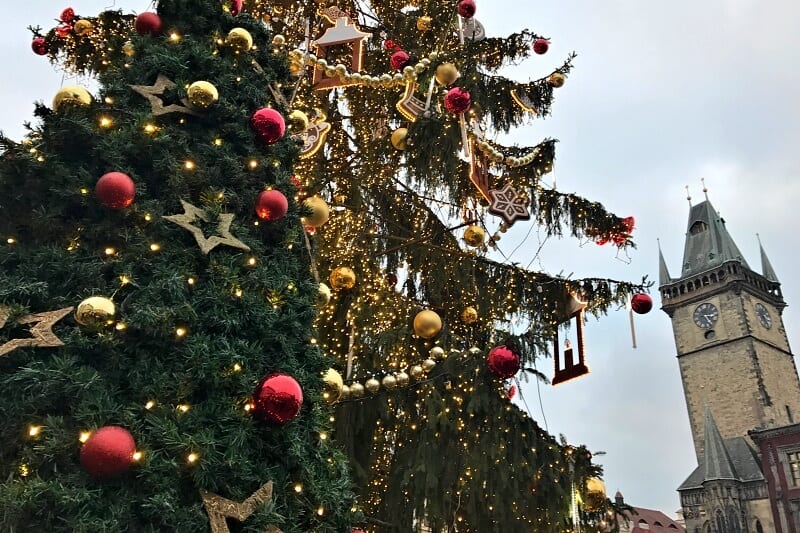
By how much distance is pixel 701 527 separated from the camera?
3020 cm

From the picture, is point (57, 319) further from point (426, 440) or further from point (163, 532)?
point (426, 440)

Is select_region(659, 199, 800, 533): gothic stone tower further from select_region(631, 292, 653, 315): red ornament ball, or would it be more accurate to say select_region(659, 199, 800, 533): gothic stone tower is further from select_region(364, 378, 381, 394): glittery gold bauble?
select_region(364, 378, 381, 394): glittery gold bauble

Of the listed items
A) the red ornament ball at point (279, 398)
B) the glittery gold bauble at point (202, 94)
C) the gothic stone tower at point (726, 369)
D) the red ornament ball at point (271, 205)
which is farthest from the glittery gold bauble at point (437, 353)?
the gothic stone tower at point (726, 369)

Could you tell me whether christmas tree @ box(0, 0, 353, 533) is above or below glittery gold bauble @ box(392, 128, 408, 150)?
below

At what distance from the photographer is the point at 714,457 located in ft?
102

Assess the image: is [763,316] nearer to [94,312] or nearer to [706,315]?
[706,315]

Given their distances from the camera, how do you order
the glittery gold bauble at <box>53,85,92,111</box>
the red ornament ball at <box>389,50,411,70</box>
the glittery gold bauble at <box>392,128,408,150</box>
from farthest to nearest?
the red ornament ball at <box>389,50,411,70</box> < the glittery gold bauble at <box>392,128,408,150</box> < the glittery gold bauble at <box>53,85,92,111</box>

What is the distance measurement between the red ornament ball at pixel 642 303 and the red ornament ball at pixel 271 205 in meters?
3.42

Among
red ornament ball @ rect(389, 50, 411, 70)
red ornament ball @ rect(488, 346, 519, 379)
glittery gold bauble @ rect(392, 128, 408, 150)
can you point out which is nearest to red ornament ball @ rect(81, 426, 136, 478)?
red ornament ball @ rect(488, 346, 519, 379)

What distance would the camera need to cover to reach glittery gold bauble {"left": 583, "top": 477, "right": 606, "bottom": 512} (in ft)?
12.6

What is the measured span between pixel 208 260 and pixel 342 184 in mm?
3490

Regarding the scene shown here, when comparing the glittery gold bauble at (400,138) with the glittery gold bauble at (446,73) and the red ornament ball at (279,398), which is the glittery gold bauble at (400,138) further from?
the red ornament ball at (279,398)

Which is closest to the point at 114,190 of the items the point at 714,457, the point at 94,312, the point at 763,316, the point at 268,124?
the point at 94,312

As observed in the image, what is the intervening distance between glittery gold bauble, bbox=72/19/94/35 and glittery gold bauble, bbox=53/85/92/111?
3.22 meters
